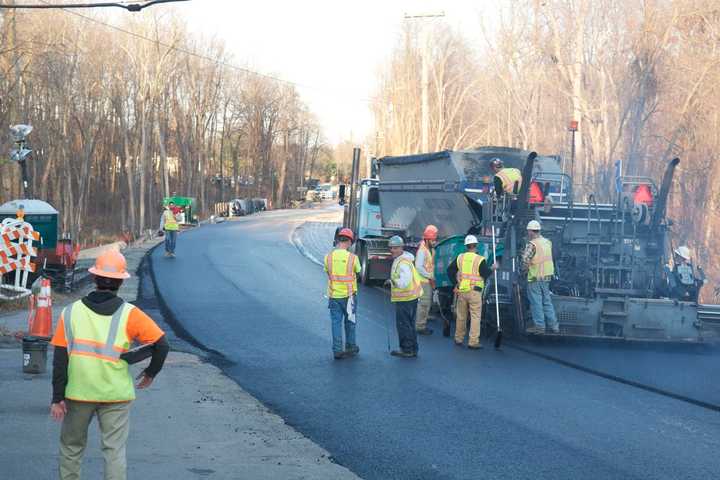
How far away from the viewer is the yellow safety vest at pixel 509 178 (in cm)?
1491

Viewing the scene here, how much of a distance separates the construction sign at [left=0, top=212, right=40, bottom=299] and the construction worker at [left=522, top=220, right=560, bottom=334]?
8.37m

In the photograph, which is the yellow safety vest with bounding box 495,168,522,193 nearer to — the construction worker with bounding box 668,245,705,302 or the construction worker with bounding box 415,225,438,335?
the construction worker with bounding box 415,225,438,335

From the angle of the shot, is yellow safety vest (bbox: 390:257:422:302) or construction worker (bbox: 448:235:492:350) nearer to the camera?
yellow safety vest (bbox: 390:257:422:302)

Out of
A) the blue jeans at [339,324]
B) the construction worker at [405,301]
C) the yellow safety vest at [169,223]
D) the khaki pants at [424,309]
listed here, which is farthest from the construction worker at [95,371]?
the yellow safety vest at [169,223]

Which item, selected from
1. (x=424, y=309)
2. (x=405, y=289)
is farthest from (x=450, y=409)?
(x=424, y=309)

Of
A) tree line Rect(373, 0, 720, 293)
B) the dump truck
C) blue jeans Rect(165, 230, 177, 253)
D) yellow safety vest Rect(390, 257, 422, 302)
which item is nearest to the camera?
yellow safety vest Rect(390, 257, 422, 302)

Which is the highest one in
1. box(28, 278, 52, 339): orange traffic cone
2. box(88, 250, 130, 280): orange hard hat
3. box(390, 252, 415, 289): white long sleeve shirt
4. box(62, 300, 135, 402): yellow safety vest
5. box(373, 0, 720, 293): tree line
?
box(373, 0, 720, 293): tree line

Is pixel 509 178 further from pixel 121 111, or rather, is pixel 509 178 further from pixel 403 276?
pixel 121 111

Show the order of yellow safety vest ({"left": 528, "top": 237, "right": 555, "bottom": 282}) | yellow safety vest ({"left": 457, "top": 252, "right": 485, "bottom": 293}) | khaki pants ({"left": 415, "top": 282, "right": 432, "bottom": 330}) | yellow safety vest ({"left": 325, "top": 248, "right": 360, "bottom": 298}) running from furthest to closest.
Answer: khaki pants ({"left": 415, "top": 282, "right": 432, "bottom": 330}) → yellow safety vest ({"left": 528, "top": 237, "right": 555, "bottom": 282}) → yellow safety vest ({"left": 457, "top": 252, "right": 485, "bottom": 293}) → yellow safety vest ({"left": 325, "top": 248, "right": 360, "bottom": 298})

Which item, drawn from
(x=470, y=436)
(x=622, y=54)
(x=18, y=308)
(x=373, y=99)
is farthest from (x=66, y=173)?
(x=470, y=436)

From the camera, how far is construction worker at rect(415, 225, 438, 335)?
1503cm

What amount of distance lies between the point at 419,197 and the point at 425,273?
195 inches

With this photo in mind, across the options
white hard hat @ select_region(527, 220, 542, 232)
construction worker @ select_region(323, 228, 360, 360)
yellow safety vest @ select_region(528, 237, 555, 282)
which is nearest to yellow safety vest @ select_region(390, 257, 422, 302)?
construction worker @ select_region(323, 228, 360, 360)

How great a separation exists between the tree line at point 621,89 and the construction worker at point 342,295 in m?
16.3
